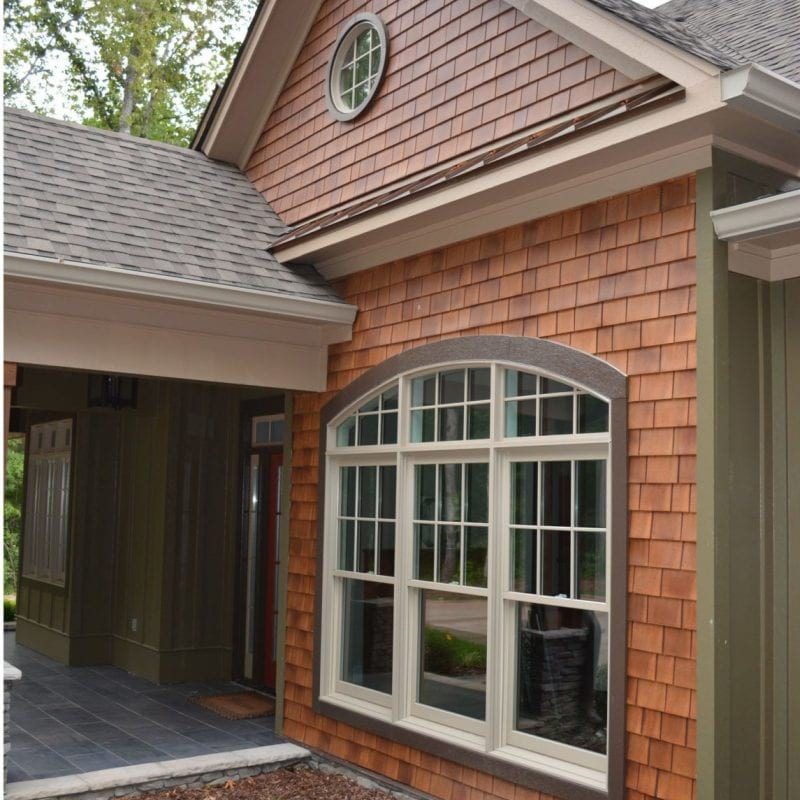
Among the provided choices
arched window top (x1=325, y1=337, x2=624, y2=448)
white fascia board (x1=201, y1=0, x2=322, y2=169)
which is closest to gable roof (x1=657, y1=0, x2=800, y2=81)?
arched window top (x1=325, y1=337, x2=624, y2=448)

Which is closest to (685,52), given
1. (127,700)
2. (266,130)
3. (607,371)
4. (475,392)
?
(607,371)

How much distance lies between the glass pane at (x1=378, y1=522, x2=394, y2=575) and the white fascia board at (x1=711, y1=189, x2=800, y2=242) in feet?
9.37

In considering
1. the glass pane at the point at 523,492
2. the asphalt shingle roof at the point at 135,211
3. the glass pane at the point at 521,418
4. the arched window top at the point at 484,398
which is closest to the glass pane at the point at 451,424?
the arched window top at the point at 484,398

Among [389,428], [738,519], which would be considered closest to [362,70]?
[389,428]

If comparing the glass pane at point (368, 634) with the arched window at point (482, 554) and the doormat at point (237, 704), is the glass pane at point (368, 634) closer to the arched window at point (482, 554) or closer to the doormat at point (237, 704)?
the arched window at point (482, 554)

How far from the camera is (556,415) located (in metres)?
5.06

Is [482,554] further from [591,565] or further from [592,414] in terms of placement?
[592,414]

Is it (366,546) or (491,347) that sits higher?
(491,347)

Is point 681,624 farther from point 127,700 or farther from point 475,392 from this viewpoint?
point 127,700

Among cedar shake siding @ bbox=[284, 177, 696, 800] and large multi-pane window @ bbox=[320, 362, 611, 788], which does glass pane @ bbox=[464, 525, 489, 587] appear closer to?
large multi-pane window @ bbox=[320, 362, 611, 788]

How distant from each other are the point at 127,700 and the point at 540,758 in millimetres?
4394

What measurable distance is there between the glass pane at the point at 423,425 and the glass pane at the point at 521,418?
671 mm

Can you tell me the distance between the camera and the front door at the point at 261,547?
28.4 feet

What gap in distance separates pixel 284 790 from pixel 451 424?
8.09 ft
